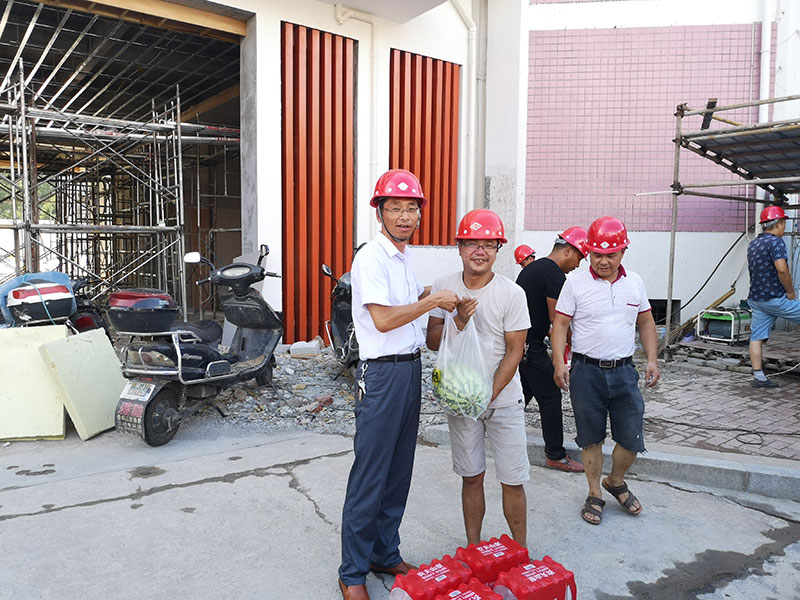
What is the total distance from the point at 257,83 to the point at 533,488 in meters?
6.56

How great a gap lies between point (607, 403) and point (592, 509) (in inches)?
26.0

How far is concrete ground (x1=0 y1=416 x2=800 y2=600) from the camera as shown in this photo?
9.48ft

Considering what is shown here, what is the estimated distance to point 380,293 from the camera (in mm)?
2623

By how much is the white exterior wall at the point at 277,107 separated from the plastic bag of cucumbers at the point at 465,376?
5877 mm

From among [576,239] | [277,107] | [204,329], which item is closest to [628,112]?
[277,107]

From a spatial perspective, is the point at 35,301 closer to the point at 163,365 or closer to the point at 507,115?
the point at 163,365

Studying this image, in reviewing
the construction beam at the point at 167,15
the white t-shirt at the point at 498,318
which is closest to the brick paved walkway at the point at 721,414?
the white t-shirt at the point at 498,318

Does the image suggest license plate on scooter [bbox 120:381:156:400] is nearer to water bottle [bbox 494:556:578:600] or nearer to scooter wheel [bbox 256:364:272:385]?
scooter wheel [bbox 256:364:272:385]

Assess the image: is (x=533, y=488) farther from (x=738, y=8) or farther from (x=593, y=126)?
(x=738, y=8)

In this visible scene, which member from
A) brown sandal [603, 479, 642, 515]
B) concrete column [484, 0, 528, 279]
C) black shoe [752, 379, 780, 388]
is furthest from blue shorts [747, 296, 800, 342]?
concrete column [484, 0, 528, 279]

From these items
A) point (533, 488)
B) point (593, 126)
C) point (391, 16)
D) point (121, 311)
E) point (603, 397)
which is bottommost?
point (533, 488)

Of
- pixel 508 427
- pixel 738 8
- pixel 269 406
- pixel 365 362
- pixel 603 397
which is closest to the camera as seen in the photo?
pixel 365 362

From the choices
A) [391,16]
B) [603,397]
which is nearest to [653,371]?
[603,397]

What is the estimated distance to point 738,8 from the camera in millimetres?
9742
